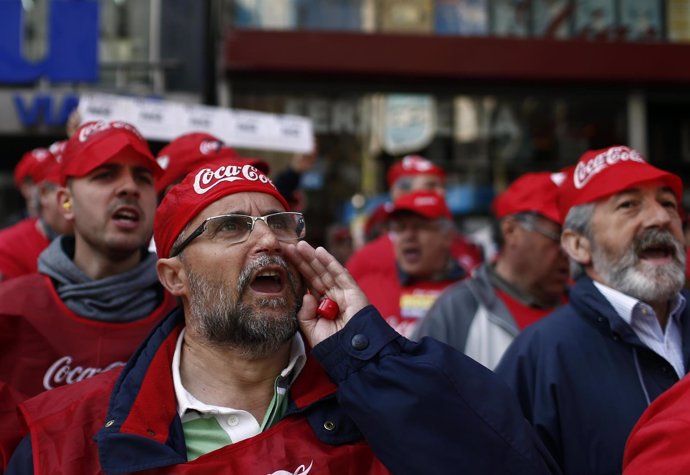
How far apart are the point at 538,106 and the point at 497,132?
0.74m

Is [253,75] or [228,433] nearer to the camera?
[228,433]

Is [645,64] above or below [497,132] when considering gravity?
above

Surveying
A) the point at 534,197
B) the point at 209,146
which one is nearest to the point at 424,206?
the point at 534,197

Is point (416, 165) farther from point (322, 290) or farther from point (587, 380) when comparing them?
point (322, 290)

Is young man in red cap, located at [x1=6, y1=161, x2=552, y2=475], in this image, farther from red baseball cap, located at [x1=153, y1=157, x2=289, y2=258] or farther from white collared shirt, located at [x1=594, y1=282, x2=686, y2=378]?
white collared shirt, located at [x1=594, y1=282, x2=686, y2=378]

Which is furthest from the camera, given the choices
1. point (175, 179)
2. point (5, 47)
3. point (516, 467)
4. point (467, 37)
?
point (467, 37)

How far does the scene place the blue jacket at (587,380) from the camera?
2.83 meters

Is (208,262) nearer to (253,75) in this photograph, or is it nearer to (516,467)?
(516,467)

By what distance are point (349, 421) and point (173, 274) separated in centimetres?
80

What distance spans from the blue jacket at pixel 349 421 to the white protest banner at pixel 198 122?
282cm

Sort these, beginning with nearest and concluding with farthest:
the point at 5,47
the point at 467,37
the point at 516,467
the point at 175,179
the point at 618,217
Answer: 1. the point at 516,467
2. the point at 618,217
3. the point at 175,179
4. the point at 5,47
5. the point at 467,37

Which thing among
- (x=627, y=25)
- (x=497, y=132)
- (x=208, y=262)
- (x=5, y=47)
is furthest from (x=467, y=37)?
(x=208, y=262)

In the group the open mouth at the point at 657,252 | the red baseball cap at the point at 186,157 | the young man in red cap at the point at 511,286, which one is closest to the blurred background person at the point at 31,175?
the red baseball cap at the point at 186,157

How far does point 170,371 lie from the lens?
2.55 metres
